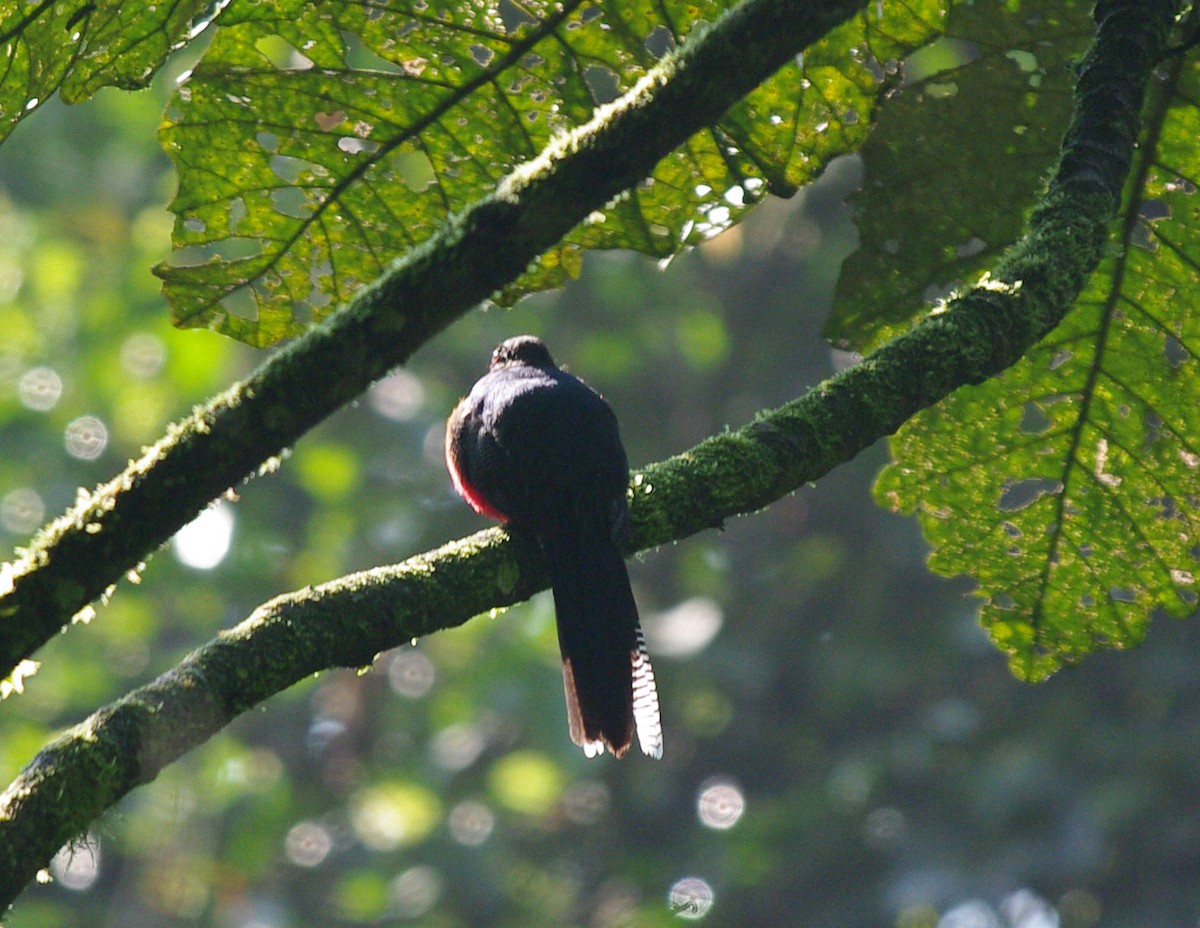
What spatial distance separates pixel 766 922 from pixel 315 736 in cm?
385

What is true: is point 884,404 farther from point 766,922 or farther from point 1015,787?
point 766,922

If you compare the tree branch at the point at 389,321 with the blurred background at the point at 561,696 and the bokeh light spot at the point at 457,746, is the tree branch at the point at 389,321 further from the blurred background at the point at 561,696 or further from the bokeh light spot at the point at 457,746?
the bokeh light spot at the point at 457,746

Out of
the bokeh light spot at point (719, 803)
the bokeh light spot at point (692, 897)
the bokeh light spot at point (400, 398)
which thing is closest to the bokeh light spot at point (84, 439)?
the bokeh light spot at point (400, 398)

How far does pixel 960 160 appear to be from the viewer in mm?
3289

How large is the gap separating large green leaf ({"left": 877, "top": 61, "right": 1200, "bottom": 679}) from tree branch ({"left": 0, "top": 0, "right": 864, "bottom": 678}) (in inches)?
58.1

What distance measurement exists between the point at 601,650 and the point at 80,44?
5.36 feet

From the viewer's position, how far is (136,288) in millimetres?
11570

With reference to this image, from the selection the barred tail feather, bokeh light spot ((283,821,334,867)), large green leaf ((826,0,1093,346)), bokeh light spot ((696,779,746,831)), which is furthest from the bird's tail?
bokeh light spot ((283,821,334,867))

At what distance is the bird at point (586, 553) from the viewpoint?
10.4 ft

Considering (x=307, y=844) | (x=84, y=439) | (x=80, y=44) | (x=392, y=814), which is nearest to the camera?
(x=80, y=44)

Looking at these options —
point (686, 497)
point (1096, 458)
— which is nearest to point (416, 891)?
point (1096, 458)

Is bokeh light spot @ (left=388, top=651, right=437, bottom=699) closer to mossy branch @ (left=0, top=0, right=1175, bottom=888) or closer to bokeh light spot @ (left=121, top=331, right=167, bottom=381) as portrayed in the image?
bokeh light spot @ (left=121, top=331, right=167, bottom=381)

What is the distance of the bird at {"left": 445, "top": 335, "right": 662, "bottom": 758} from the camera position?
10.4 feet

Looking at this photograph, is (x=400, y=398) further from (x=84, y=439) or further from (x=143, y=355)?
(x=84, y=439)
